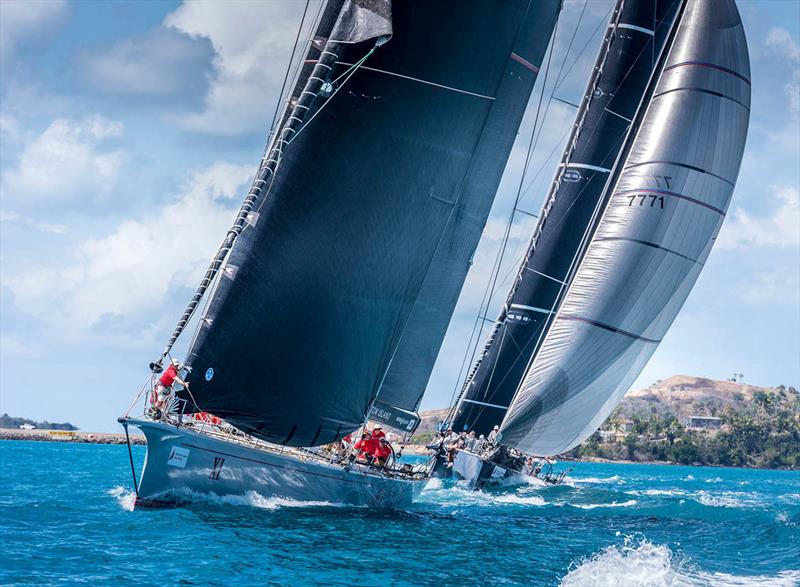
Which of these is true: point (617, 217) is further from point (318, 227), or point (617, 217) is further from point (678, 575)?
point (678, 575)

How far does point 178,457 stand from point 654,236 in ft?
58.6

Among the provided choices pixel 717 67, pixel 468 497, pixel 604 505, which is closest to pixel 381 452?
pixel 468 497

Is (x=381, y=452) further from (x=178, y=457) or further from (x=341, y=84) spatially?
(x=341, y=84)

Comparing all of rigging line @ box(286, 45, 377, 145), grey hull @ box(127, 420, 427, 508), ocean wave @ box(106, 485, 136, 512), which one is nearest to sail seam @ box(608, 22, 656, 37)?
rigging line @ box(286, 45, 377, 145)

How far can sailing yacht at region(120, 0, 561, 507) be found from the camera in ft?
66.3

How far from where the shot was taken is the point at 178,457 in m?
Result: 19.3

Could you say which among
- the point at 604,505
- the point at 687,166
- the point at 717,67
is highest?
the point at 717,67

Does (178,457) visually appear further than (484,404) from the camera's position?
No

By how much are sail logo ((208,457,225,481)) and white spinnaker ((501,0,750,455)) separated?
45.5 feet

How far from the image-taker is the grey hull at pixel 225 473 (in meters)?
19.1

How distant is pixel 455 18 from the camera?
22.4 m

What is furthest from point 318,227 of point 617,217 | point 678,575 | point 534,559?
point 617,217

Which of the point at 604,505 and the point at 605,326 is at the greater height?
the point at 605,326

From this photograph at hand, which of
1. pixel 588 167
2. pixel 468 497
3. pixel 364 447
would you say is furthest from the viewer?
pixel 588 167
